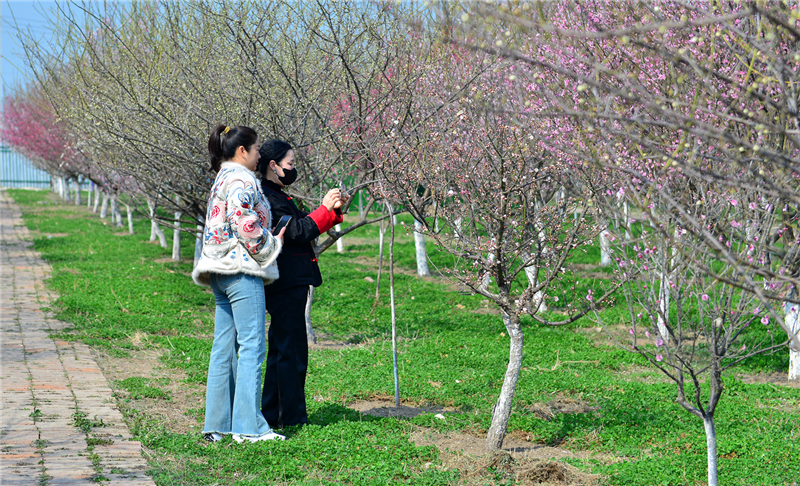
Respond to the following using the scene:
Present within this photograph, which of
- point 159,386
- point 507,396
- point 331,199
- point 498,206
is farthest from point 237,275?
point 159,386

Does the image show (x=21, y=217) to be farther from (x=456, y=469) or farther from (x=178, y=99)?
(x=456, y=469)

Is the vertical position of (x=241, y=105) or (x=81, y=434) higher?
(x=241, y=105)

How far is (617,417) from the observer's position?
18.6 feet

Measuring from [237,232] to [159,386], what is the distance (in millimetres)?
2586

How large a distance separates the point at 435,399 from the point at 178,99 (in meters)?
4.54

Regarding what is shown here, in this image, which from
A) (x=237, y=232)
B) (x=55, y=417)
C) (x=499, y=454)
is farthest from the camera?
(x=55, y=417)

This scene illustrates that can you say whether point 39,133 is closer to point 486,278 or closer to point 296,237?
point 296,237

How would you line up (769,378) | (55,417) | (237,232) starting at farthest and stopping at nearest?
(769,378)
(55,417)
(237,232)

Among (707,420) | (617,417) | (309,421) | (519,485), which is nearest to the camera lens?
(707,420)

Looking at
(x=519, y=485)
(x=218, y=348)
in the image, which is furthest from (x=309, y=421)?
(x=519, y=485)

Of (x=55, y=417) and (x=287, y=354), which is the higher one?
(x=287, y=354)

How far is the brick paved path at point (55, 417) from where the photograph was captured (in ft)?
13.0

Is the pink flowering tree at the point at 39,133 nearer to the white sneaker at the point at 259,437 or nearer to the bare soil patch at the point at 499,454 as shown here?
the bare soil patch at the point at 499,454

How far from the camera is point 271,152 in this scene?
482cm
